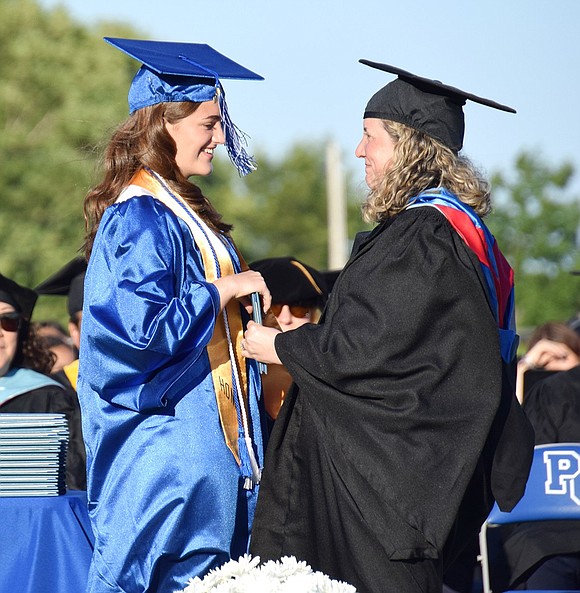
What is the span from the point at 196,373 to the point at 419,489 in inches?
28.5

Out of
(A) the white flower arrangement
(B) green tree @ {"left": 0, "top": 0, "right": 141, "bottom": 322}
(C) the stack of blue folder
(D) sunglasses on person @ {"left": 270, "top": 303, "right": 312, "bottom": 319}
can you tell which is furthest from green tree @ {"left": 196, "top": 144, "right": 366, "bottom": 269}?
(A) the white flower arrangement

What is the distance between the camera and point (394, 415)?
9.77 feet

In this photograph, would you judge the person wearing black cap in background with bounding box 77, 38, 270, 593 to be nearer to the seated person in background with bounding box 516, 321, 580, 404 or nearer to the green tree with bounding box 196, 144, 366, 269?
the seated person in background with bounding box 516, 321, 580, 404

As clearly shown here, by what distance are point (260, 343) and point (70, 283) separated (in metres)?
4.29

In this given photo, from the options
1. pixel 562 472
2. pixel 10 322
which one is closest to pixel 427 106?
pixel 562 472

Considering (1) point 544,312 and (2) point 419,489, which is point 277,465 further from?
(1) point 544,312

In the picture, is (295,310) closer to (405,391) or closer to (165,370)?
(165,370)

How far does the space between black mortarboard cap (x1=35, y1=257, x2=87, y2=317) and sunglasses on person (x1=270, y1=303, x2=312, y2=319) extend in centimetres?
239

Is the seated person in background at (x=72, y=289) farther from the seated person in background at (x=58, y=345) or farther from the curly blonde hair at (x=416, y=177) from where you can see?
the curly blonde hair at (x=416, y=177)

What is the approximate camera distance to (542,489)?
489 centimetres

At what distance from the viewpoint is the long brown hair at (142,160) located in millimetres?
3340

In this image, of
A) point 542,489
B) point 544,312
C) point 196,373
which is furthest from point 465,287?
point 544,312

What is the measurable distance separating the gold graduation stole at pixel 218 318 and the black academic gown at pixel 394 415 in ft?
0.71

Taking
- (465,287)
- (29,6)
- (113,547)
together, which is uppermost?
(29,6)
